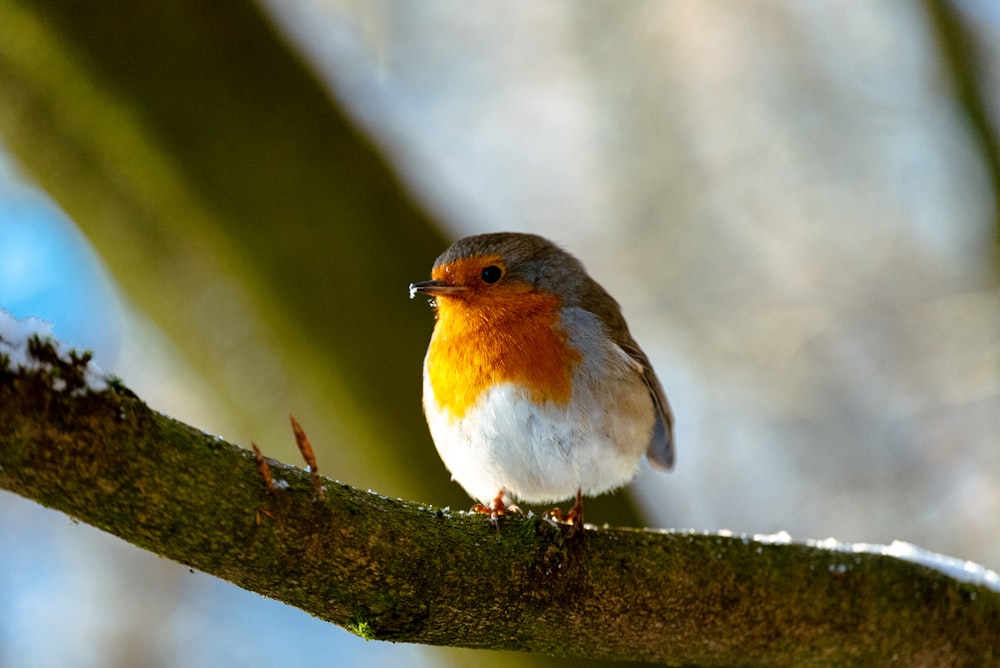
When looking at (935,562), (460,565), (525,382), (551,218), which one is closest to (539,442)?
(525,382)

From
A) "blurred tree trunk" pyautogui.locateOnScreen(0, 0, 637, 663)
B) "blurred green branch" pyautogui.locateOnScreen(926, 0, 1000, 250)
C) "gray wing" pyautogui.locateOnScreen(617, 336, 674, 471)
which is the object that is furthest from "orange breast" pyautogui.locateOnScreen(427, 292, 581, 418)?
"blurred green branch" pyautogui.locateOnScreen(926, 0, 1000, 250)

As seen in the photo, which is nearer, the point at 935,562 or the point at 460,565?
the point at 460,565

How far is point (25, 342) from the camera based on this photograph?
1.58 meters

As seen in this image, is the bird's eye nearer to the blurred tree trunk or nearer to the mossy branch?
the blurred tree trunk

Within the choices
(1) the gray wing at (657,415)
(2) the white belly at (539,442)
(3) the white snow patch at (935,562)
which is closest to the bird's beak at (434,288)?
(2) the white belly at (539,442)

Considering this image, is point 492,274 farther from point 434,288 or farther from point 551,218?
point 551,218

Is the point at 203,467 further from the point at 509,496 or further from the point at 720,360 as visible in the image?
the point at 720,360

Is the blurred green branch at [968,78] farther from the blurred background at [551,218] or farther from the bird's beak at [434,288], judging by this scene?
the bird's beak at [434,288]

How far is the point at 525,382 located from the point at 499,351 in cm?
14

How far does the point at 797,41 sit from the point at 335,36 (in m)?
3.57

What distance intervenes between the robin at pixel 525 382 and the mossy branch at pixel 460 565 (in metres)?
0.35

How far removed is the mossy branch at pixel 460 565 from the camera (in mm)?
1636

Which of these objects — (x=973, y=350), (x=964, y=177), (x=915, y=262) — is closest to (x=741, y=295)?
(x=915, y=262)

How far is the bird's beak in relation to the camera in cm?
303
